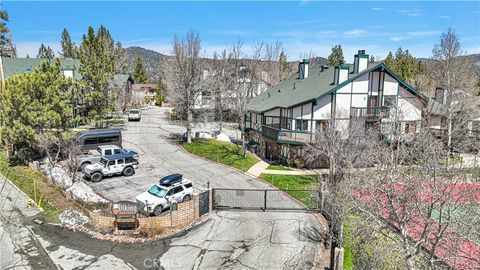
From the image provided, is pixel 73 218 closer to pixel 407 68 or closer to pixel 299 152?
pixel 299 152

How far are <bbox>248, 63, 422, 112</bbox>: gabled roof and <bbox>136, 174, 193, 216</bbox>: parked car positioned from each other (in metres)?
15.3

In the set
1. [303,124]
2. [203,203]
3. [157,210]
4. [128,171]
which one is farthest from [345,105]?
[128,171]

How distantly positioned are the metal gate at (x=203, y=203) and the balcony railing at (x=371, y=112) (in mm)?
18458

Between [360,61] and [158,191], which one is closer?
[158,191]

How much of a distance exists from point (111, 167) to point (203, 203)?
417 inches

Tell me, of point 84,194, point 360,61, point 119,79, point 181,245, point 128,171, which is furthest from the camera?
point 119,79

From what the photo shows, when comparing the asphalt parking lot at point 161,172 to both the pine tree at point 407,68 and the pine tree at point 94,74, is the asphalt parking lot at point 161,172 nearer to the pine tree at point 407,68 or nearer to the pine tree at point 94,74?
the pine tree at point 94,74

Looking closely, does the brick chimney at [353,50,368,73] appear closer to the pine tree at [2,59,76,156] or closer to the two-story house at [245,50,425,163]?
the two-story house at [245,50,425,163]

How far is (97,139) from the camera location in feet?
103

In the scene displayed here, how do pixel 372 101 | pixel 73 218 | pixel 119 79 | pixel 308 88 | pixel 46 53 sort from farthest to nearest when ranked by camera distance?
pixel 46 53 < pixel 119 79 < pixel 308 88 < pixel 372 101 < pixel 73 218

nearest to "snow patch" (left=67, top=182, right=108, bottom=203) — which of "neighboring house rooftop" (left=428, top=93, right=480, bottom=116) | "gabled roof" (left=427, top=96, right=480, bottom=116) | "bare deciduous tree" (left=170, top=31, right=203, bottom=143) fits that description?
"bare deciduous tree" (left=170, top=31, right=203, bottom=143)

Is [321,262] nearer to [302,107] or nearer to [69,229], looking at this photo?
[69,229]

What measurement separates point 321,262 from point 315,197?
7.49 metres

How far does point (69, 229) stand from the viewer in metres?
18.2
